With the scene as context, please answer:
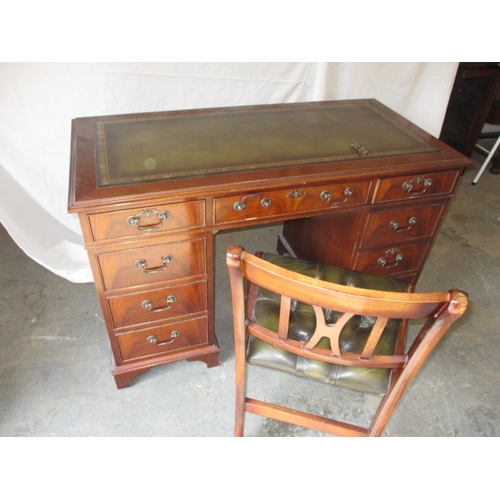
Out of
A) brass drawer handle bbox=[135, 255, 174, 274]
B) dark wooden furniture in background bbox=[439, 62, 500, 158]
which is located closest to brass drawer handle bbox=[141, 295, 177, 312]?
brass drawer handle bbox=[135, 255, 174, 274]

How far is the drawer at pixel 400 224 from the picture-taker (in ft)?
4.88

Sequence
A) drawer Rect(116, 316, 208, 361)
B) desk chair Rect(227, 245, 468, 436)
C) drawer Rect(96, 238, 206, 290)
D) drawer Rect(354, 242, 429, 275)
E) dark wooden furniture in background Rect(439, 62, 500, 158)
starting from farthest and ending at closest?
dark wooden furniture in background Rect(439, 62, 500, 158) < drawer Rect(354, 242, 429, 275) < drawer Rect(116, 316, 208, 361) < drawer Rect(96, 238, 206, 290) < desk chair Rect(227, 245, 468, 436)

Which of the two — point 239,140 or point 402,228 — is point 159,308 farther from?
point 402,228

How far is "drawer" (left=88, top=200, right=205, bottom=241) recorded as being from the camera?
3.74ft

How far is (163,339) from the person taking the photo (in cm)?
153

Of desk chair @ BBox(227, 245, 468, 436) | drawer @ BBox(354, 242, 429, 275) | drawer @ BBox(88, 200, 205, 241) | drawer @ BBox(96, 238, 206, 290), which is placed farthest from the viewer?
drawer @ BBox(354, 242, 429, 275)

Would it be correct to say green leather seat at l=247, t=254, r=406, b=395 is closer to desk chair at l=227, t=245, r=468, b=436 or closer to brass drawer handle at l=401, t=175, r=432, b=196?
desk chair at l=227, t=245, r=468, b=436

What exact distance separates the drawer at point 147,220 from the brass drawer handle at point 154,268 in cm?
11

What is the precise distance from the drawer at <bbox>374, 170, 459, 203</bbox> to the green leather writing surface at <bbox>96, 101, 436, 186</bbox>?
0.31 ft

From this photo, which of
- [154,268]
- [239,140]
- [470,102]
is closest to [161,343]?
[154,268]

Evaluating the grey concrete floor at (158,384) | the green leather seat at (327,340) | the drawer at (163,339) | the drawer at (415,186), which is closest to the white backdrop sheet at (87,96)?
the grey concrete floor at (158,384)

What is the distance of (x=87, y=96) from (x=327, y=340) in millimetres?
1390

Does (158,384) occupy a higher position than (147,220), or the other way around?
(147,220)
